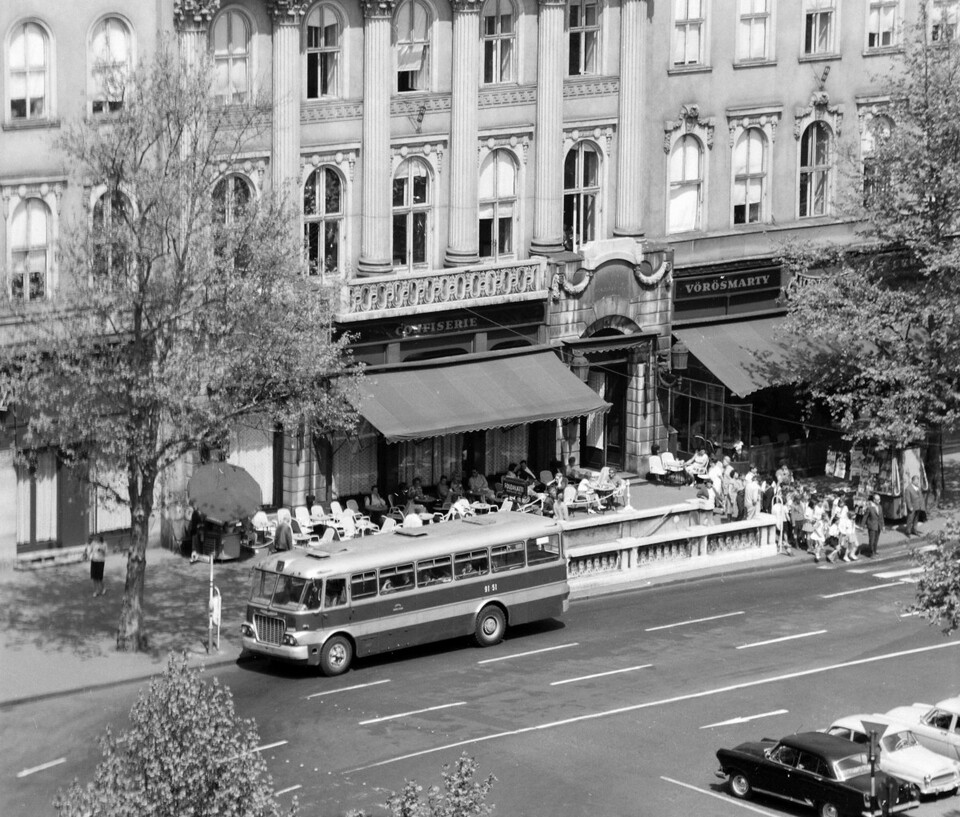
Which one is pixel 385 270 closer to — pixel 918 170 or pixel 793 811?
pixel 918 170

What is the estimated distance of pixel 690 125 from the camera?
206ft

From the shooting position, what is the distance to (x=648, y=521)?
54.3 meters

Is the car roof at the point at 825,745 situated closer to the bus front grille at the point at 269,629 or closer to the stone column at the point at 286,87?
the bus front grille at the point at 269,629

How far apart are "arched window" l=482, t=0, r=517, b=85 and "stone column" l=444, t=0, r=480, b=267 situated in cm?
81

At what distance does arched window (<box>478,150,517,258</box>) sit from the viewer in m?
59.1

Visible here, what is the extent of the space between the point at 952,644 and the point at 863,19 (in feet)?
81.6

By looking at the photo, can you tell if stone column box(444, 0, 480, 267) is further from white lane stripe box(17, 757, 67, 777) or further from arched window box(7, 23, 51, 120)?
white lane stripe box(17, 757, 67, 777)

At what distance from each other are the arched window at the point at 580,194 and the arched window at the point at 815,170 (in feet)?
25.3

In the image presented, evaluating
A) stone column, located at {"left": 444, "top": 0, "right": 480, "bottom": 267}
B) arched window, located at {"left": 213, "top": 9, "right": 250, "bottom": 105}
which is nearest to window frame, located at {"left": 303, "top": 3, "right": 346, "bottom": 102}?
arched window, located at {"left": 213, "top": 9, "right": 250, "bottom": 105}

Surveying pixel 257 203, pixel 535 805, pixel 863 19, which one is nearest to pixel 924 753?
pixel 535 805

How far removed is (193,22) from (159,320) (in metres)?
11.7

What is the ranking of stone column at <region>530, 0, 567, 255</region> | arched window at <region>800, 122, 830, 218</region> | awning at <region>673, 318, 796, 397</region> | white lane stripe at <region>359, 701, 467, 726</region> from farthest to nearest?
arched window at <region>800, 122, 830, 218</region>
awning at <region>673, 318, 796, 397</region>
stone column at <region>530, 0, 567, 255</region>
white lane stripe at <region>359, 701, 467, 726</region>

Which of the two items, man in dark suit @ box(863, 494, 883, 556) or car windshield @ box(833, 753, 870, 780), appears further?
man in dark suit @ box(863, 494, 883, 556)

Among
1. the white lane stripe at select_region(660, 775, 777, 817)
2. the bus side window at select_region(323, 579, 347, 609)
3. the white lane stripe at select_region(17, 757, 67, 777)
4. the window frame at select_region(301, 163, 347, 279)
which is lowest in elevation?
the white lane stripe at select_region(660, 775, 777, 817)
